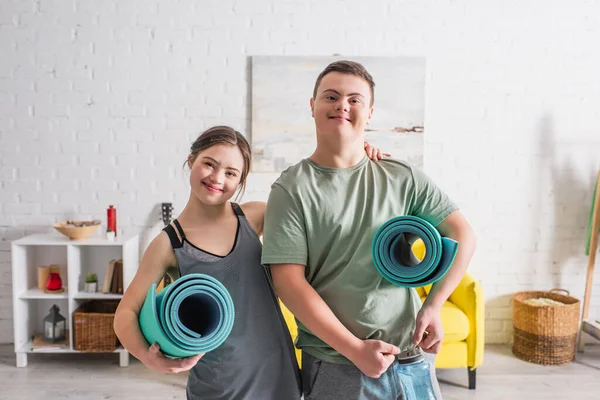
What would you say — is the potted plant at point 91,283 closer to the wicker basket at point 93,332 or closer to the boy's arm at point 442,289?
the wicker basket at point 93,332

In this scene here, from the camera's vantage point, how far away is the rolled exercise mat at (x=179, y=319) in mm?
943

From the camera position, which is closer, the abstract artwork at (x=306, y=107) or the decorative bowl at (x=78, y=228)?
the decorative bowl at (x=78, y=228)

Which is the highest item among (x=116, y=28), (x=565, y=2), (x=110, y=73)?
(x=565, y=2)

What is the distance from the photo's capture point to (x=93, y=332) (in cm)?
329

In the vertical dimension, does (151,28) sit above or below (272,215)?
above

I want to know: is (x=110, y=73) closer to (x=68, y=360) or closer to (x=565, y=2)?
(x=68, y=360)

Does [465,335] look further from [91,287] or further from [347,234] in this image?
[91,287]

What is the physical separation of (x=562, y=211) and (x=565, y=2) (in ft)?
4.59

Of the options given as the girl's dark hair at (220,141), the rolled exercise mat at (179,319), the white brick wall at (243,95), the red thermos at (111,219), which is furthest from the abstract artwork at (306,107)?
the rolled exercise mat at (179,319)

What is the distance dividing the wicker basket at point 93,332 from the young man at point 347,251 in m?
2.37

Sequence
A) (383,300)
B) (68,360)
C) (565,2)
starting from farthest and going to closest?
(565,2) < (68,360) < (383,300)

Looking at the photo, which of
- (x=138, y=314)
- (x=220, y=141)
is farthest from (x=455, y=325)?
(x=138, y=314)

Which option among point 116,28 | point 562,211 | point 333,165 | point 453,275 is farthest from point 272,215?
point 562,211

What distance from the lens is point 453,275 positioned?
1.20 m
